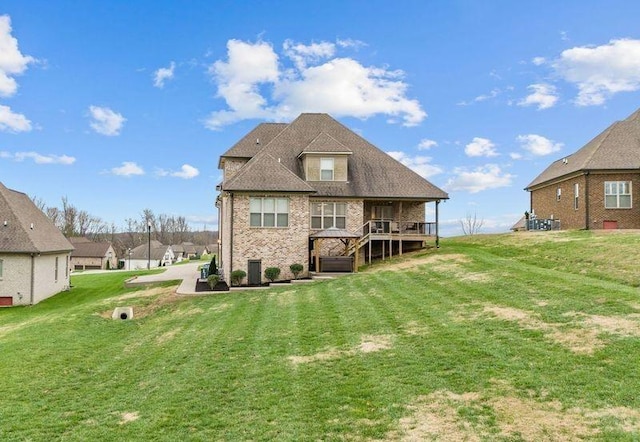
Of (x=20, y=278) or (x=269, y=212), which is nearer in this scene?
(x=269, y=212)

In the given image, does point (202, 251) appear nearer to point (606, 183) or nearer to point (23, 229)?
point (23, 229)

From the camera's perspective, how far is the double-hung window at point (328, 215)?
81.9ft

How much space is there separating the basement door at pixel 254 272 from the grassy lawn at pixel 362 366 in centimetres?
515

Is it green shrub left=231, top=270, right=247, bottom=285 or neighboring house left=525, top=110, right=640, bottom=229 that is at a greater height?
neighboring house left=525, top=110, right=640, bottom=229

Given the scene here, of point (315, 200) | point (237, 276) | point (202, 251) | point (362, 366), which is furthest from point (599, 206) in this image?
point (202, 251)

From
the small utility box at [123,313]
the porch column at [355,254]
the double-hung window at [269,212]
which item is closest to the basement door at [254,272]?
the double-hung window at [269,212]

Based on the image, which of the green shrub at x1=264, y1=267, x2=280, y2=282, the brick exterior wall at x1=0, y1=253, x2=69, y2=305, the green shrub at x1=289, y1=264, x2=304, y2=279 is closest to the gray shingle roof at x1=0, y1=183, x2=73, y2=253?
the brick exterior wall at x1=0, y1=253, x2=69, y2=305

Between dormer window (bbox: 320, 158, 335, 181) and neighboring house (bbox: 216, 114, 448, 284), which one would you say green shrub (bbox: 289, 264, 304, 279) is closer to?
neighboring house (bbox: 216, 114, 448, 284)

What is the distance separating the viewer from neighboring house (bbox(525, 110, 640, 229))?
23672 millimetres

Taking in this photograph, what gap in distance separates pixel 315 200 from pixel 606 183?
53.0 feet

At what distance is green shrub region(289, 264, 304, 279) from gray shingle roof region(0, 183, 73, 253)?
1571 cm

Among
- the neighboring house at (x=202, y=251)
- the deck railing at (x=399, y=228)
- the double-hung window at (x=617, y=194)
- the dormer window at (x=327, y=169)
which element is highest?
the dormer window at (x=327, y=169)

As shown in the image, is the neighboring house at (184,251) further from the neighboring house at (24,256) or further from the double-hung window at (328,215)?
the double-hung window at (328,215)

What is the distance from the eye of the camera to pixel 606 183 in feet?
78.3
